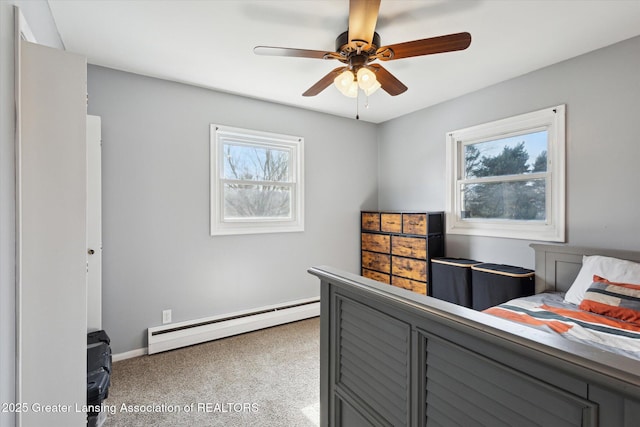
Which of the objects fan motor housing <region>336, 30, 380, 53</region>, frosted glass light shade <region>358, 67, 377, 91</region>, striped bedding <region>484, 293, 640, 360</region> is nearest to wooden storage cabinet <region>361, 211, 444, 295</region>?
striped bedding <region>484, 293, 640, 360</region>

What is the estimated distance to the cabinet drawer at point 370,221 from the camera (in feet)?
13.1

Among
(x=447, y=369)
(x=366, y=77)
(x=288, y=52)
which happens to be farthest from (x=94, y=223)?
(x=447, y=369)

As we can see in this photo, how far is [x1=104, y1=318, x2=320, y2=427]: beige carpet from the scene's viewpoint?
192 cm

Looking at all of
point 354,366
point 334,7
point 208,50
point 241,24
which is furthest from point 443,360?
point 208,50

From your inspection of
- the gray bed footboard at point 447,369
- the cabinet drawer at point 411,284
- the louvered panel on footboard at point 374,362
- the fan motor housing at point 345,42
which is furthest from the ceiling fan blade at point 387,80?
the cabinet drawer at point 411,284

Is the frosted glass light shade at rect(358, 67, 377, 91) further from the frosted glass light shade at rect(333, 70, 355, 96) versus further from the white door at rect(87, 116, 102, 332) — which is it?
Result: the white door at rect(87, 116, 102, 332)

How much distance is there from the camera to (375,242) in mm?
4023

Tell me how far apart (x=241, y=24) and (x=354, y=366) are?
2.24 meters

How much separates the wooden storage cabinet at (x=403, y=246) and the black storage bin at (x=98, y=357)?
2.91 meters

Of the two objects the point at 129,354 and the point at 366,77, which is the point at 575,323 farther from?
the point at 129,354

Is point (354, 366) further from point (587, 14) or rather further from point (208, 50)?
point (587, 14)

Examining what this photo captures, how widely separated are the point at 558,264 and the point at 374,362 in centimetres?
227

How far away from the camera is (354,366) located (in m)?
1.35

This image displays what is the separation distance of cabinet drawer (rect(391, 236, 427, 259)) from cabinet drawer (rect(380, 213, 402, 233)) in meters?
0.10
